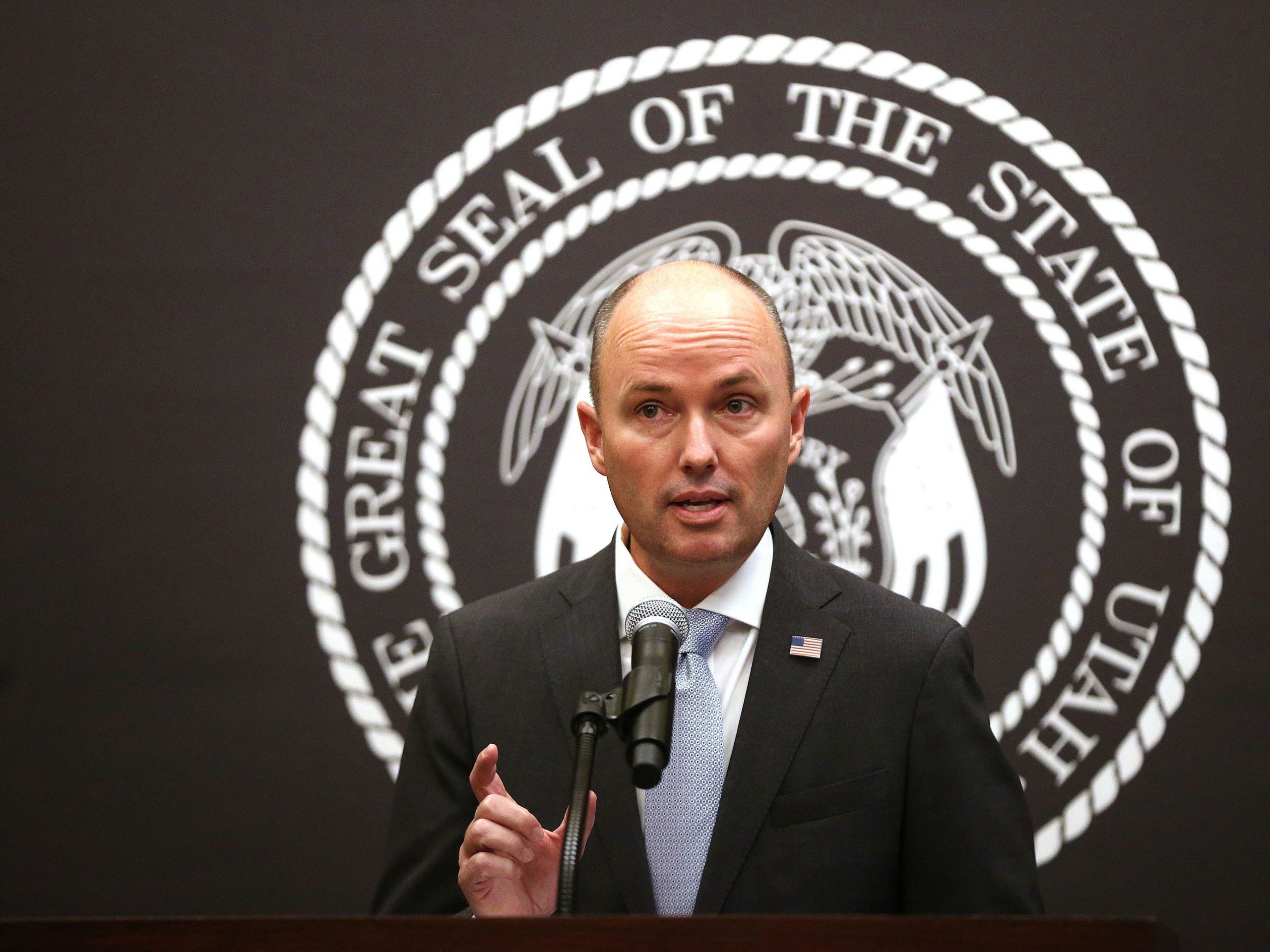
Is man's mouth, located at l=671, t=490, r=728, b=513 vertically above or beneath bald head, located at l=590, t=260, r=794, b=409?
beneath

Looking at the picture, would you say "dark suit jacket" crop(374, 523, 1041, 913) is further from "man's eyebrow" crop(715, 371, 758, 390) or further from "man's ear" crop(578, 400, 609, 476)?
"man's eyebrow" crop(715, 371, 758, 390)

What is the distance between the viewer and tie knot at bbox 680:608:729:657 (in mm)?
1920

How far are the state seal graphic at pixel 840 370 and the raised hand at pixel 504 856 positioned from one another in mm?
1371

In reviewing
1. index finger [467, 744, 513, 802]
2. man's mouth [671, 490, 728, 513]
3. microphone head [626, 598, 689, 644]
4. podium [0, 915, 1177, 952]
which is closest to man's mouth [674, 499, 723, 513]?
man's mouth [671, 490, 728, 513]

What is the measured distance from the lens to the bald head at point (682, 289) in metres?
1.94

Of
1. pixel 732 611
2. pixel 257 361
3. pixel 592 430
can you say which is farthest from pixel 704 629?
pixel 257 361

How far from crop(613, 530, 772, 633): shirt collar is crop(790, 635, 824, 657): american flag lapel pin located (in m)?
0.07

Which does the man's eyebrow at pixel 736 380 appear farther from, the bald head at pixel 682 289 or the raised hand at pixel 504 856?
the raised hand at pixel 504 856

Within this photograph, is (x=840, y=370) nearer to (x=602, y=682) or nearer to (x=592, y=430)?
(x=592, y=430)

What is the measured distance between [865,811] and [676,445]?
587 mm

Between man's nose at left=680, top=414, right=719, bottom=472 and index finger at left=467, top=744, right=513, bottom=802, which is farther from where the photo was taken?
man's nose at left=680, top=414, right=719, bottom=472

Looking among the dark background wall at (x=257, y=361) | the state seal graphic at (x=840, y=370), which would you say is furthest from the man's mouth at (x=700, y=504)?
the dark background wall at (x=257, y=361)

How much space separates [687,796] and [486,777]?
1.41 ft

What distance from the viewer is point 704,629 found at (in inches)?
76.2
